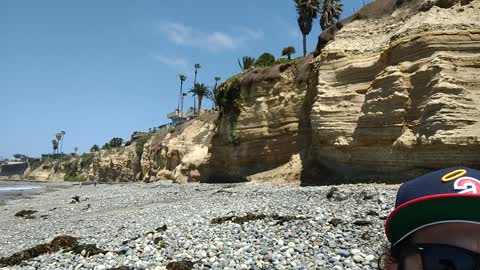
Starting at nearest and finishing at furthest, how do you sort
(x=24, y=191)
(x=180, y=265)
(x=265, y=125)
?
(x=180, y=265) → (x=265, y=125) → (x=24, y=191)

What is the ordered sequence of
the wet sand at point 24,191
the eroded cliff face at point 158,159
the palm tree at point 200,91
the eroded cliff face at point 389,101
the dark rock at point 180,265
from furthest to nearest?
1. the palm tree at point 200,91
2. the wet sand at point 24,191
3. the eroded cliff face at point 158,159
4. the eroded cliff face at point 389,101
5. the dark rock at point 180,265

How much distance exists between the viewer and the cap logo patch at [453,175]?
145 centimetres

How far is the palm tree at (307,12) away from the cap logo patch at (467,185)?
46.0m

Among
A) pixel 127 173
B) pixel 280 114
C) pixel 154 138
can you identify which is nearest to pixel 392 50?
pixel 280 114

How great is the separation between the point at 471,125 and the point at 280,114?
13.1 meters

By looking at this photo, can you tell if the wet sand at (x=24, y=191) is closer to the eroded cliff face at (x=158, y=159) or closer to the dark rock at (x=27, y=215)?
the eroded cliff face at (x=158, y=159)

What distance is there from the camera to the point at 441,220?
146 centimetres

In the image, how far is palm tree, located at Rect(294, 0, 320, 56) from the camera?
151 feet

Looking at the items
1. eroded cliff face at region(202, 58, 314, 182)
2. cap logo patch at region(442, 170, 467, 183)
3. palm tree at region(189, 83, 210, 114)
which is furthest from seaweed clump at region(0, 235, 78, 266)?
palm tree at region(189, 83, 210, 114)

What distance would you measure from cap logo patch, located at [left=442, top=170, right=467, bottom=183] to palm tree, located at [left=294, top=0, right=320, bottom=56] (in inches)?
1811

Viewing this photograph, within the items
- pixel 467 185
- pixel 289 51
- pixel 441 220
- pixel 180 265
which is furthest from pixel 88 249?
pixel 289 51

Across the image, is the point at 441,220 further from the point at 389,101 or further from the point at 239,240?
the point at 389,101

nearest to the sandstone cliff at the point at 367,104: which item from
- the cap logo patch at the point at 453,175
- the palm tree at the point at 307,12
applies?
the cap logo patch at the point at 453,175

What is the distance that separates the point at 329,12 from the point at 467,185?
4656cm
